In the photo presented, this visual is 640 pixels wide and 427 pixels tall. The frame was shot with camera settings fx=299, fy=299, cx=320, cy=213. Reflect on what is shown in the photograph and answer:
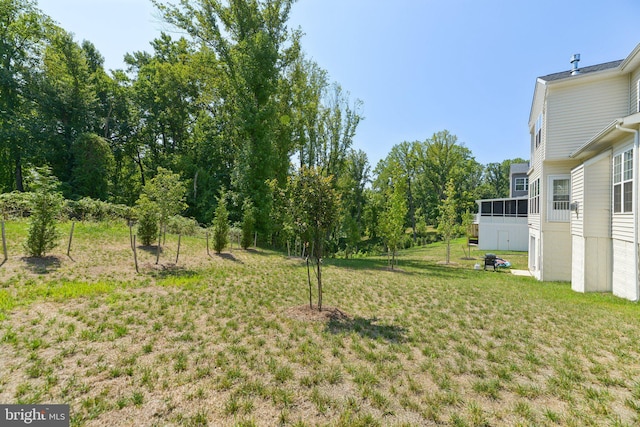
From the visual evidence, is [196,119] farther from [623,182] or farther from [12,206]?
[623,182]

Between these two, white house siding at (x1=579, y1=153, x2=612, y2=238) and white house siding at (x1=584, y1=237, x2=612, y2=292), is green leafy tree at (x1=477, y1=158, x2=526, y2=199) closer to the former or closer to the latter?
white house siding at (x1=579, y1=153, x2=612, y2=238)

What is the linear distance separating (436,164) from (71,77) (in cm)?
4488

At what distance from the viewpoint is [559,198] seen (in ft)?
41.7

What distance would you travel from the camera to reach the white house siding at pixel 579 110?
11.1 m

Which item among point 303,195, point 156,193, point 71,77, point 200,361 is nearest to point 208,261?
point 156,193

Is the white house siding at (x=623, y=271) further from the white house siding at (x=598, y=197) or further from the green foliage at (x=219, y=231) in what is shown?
the green foliage at (x=219, y=231)

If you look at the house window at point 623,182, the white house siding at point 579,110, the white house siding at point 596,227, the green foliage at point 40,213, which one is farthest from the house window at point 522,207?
the green foliage at point 40,213

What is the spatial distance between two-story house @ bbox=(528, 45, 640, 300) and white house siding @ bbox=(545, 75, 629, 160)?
3 centimetres

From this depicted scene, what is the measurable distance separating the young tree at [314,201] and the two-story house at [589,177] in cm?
795

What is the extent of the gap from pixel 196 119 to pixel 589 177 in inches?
1375

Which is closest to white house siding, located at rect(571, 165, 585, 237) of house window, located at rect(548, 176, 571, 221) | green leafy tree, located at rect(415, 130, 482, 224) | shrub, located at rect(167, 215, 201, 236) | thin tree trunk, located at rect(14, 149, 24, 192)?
house window, located at rect(548, 176, 571, 221)

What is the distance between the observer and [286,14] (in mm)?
22891

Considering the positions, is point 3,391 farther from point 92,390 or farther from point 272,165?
point 272,165

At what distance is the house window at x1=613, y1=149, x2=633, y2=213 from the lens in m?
8.37
